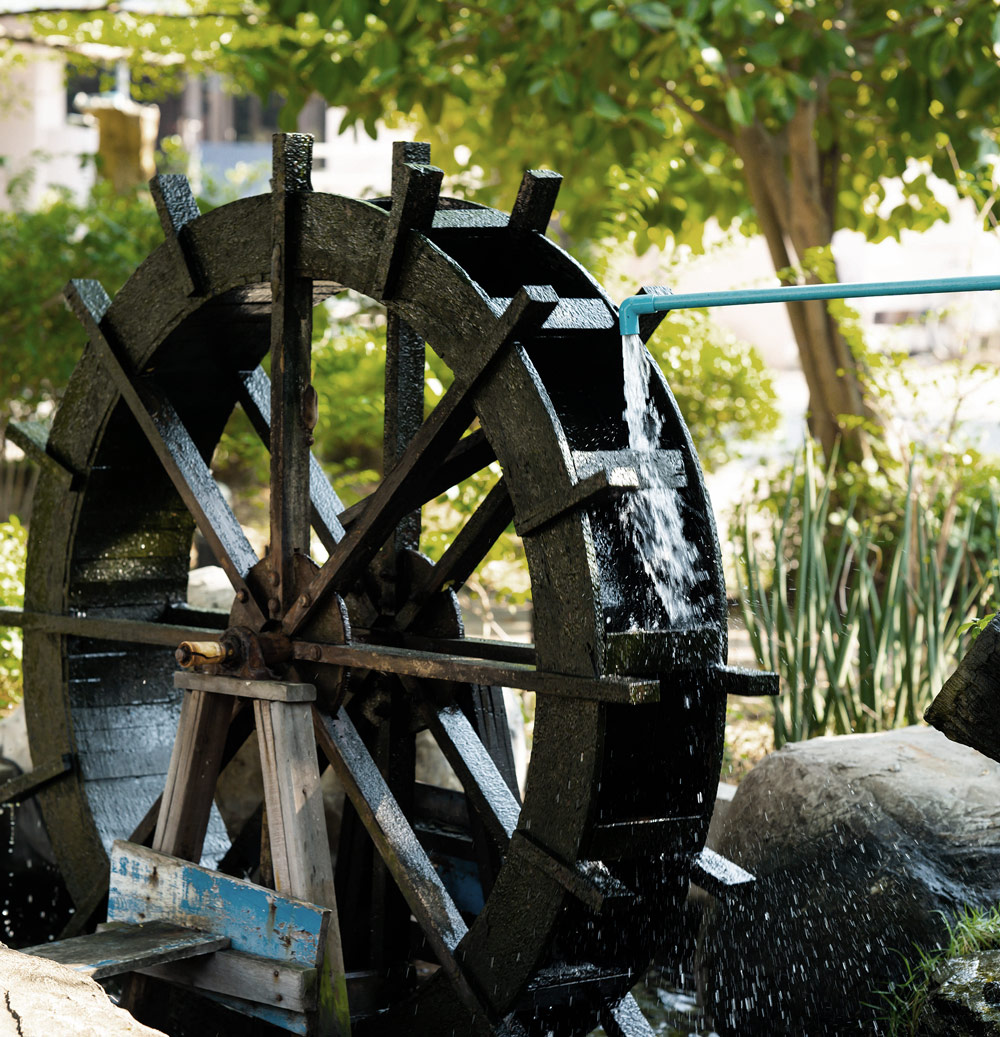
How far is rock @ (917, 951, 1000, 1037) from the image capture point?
2.81 metres

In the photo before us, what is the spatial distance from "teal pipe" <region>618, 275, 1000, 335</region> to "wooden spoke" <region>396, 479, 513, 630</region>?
66cm

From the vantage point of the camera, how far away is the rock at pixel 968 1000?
2.81 metres

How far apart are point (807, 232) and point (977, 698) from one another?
5.41 m

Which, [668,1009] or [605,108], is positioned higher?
[605,108]

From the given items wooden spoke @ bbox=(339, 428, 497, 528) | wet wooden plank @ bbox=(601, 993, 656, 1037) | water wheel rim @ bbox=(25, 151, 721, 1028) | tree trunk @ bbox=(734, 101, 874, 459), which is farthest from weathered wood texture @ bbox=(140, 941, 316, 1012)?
tree trunk @ bbox=(734, 101, 874, 459)

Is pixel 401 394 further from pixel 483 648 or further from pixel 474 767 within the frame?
pixel 474 767

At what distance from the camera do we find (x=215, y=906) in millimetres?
3352

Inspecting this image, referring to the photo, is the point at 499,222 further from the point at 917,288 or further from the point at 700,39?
the point at 700,39

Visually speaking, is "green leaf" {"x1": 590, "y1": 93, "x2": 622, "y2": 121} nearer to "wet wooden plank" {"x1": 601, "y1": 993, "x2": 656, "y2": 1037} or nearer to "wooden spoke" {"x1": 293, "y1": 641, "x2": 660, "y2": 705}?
"wooden spoke" {"x1": 293, "y1": 641, "x2": 660, "y2": 705}

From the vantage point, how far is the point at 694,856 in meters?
3.13

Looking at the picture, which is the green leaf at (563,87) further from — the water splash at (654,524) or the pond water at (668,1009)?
the pond water at (668,1009)

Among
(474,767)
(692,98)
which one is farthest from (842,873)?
(692,98)

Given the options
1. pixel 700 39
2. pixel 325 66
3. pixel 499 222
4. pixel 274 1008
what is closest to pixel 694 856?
pixel 274 1008

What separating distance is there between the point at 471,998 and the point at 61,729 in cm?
185
